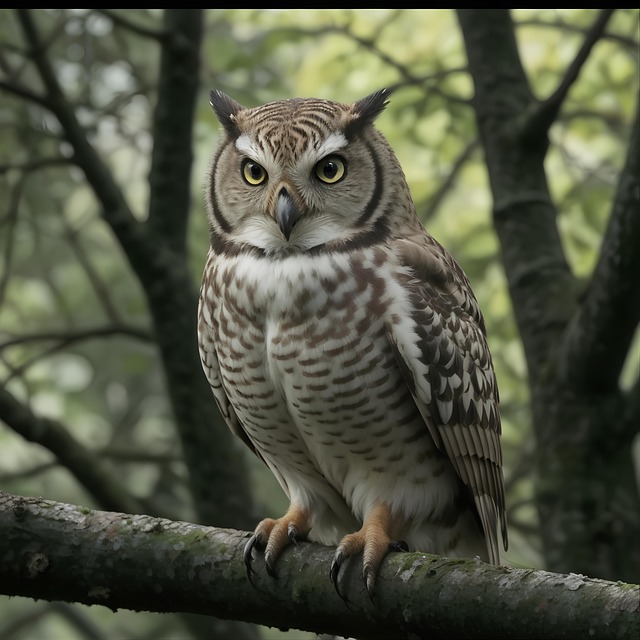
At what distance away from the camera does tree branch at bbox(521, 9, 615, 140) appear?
5023mm

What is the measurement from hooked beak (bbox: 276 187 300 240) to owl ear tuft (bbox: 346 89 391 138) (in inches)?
18.4

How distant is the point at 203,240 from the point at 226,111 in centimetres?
322

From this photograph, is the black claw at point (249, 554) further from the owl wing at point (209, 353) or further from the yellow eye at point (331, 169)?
the yellow eye at point (331, 169)

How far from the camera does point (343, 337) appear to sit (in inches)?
158

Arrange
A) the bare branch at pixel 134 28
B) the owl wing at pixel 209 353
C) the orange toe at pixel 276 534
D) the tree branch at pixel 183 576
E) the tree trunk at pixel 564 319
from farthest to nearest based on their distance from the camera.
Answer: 1. the bare branch at pixel 134 28
2. the tree trunk at pixel 564 319
3. the owl wing at pixel 209 353
4. the orange toe at pixel 276 534
5. the tree branch at pixel 183 576

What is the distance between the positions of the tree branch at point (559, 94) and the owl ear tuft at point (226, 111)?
168 cm

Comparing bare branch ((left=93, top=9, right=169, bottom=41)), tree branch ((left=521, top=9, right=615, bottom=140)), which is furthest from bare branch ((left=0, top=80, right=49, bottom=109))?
tree branch ((left=521, top=9, right=615, bottom=140))

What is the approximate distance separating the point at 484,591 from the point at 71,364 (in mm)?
6921

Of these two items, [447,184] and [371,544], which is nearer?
[371,544]

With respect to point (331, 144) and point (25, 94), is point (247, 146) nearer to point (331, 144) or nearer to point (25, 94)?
point (331, 144)

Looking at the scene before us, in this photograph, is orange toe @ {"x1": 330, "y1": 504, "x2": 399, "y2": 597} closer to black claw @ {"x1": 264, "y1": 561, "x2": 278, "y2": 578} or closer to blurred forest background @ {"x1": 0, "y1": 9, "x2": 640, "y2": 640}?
black claw @ {"x1": 264, "y1": 561, "x2": 278, "y2": 578}

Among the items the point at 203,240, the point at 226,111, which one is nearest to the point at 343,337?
the point at 226,111

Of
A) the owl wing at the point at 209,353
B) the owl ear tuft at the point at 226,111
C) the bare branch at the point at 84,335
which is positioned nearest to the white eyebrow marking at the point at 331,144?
the owl ear tuft at the point at 226,111

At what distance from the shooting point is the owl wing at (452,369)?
13.5ft
